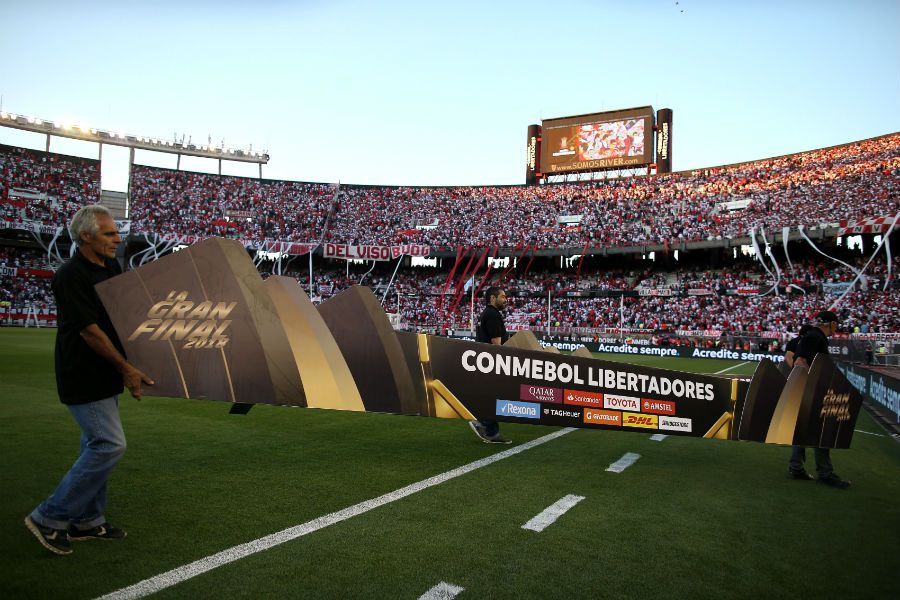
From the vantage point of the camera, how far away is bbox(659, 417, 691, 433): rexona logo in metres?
5.54

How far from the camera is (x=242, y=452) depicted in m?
6.04

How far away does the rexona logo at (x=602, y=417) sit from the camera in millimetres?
5383

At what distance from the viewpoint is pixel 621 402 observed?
5.47 metres

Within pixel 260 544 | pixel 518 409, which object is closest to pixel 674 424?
pixel 518 409

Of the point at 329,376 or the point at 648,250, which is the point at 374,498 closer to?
the point at 329,376

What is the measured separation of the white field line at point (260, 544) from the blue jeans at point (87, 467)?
791mm

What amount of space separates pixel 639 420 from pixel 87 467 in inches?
183

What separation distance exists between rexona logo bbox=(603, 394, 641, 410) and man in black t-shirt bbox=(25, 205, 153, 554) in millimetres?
4055

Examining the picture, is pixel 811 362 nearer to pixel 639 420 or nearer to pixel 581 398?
pixel 639 420

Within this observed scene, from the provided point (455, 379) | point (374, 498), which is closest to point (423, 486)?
point (374, 498)

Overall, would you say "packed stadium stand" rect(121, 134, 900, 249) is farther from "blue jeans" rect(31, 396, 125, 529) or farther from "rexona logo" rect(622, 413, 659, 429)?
"blue jeans" rect(31, 396, 125, 529)

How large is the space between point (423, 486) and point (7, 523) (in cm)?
301

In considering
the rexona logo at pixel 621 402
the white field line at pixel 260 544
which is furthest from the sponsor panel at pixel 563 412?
the white field line at pixel 260 544

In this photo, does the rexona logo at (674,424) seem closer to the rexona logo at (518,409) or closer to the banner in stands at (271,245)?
the rexona logo at (518,409)
